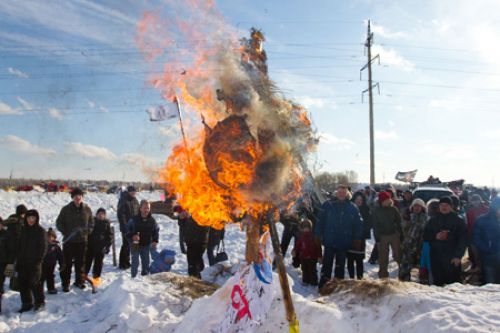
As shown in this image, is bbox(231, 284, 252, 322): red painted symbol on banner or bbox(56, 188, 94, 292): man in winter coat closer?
bbox(231, 284, 252, 322): red painted symbol on banner

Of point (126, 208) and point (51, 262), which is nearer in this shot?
point (51, 262)

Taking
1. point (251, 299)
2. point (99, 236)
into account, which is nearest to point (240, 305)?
point (251, 299)

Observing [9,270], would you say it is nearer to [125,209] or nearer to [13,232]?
[13,232]

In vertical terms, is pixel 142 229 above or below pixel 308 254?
above

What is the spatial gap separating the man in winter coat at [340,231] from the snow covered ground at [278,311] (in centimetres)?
213

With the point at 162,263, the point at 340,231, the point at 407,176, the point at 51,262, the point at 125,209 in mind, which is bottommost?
the point at 162,263

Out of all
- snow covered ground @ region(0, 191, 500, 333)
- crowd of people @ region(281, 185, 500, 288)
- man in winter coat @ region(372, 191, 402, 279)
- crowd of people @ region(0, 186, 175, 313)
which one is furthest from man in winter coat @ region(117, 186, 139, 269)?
man in winter coat @ region(372, 191, 402, 279)

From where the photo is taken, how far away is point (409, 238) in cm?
865

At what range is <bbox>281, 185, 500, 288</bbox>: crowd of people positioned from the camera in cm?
707

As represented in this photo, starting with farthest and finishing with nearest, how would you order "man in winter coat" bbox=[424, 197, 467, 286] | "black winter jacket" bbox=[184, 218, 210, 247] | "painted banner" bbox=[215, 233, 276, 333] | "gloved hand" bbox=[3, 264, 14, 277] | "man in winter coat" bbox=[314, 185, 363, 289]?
"black winter jacket" bbox=[184, 218, 210, 247]
"man in winter coat" bbox=[314, 185, 363, 289]
"gloved hand" bbox=[3, 264, 14, 277]
"man in winter coat" bbox=[424, 197, 467, 286]
"painted banner" bbox=[215, 233, 276, 333]

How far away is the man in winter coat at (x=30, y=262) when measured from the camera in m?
7.21

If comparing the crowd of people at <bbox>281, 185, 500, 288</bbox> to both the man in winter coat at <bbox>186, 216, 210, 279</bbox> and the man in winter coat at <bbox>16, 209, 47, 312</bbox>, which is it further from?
the man in winter coat at <bbox>16, 209, 47, 312</bbox>

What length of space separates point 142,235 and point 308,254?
3825 mm

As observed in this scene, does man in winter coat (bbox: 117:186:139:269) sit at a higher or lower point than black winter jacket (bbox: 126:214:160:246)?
higher
